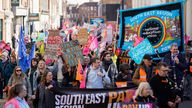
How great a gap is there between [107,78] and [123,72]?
87 cm

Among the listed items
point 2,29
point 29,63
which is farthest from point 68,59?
point 2,29

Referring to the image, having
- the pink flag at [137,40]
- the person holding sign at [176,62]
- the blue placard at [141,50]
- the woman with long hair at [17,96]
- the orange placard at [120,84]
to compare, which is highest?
the pink flag at [137,40]

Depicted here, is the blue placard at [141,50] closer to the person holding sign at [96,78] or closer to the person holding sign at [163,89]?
the person holding sign at [96,78]

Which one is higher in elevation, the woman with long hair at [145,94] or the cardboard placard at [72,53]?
the cardboard placard at [72,53]

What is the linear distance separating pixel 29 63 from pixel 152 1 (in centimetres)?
2203

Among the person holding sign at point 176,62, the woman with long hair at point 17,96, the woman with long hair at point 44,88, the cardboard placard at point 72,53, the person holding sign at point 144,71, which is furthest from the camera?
the cardboard placard at point 72,53

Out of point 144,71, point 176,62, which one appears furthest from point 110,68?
point 144,71

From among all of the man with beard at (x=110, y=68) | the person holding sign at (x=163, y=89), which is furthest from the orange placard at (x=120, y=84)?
the person holding sign at (x=163, y=89)

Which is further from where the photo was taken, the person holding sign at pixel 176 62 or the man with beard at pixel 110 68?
the man with beard at pixel 110 68

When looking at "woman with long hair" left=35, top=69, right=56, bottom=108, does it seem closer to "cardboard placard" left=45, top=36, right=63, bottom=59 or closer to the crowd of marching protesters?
the crowd of marching protesters

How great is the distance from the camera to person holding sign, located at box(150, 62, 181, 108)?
8.48m

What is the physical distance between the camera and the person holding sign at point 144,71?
388 inches

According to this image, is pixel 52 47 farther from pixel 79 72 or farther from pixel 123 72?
pixel 123 72

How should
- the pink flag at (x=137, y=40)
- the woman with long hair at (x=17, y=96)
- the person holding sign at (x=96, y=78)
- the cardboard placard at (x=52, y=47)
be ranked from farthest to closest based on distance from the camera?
the cardboard placard at (x=52, y=47) → the pink flag at (x=137, y=40) → the person holding sign at (x=96, y=78) → the woman with long hair at (x=17, y=96)
